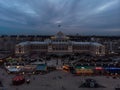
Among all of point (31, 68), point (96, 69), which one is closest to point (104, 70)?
point (96, 69)

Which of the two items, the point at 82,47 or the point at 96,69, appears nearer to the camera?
the point at 96,69

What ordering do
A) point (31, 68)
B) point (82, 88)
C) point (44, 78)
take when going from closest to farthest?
point (82, 88) < point (44, 78) < point (31, 68)

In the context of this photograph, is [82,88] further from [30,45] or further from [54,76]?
[30,45]

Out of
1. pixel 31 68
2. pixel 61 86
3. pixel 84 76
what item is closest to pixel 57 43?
pixel 31 68

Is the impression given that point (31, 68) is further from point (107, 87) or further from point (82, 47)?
point (82, 47)

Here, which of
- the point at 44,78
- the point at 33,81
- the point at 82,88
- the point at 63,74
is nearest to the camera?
the point at 82,88

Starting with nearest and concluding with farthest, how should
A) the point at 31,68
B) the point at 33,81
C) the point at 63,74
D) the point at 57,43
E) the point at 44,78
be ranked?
1. the point at 33,81
2. the point at 44,78
3. the point at 63,74
4. the point at 31,68
5. the point at 57,43

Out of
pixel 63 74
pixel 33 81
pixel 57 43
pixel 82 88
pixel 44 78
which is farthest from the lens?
pixel 57 43

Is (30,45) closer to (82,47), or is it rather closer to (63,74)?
(82,47)

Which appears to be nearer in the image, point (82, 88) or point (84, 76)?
point (82, 88)
